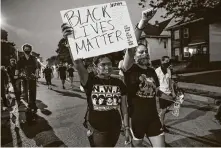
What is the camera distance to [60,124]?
4598mm

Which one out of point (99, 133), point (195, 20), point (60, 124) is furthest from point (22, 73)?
point (195, 20)

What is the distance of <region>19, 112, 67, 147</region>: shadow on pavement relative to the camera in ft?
14.2

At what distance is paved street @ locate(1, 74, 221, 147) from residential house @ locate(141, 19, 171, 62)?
3.49 feet

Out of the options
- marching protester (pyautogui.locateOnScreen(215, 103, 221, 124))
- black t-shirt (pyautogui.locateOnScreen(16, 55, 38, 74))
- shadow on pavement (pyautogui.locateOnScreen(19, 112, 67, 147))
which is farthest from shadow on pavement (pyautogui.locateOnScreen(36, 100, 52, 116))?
marching protester (pyautogui.locateOnScreen(215, 103, 221, 124))

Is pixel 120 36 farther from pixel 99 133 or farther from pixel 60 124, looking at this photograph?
pixel 60 124

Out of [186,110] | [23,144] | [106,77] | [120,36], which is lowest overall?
[23,144]

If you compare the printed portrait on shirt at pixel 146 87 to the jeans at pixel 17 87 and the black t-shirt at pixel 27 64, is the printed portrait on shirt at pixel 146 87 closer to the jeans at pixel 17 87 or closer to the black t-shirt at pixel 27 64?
the black t-shirt at pixel 27 64

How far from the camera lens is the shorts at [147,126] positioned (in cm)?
312

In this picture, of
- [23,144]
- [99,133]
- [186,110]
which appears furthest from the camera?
[186,110]

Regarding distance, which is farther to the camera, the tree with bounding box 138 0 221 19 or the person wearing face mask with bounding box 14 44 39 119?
the tree with bounding box 138 0 221 19

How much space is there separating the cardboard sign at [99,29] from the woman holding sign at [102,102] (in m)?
0.36

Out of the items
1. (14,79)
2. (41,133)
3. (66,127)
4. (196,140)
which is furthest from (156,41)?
(14,79)

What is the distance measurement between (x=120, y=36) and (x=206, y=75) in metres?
2.82

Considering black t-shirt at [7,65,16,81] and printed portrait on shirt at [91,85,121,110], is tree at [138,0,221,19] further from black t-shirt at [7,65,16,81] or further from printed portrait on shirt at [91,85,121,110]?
black t-shirt at [7,65,16,81]
